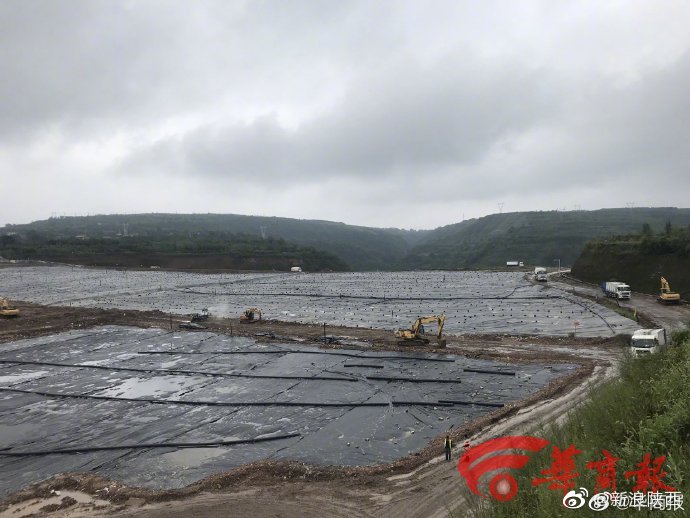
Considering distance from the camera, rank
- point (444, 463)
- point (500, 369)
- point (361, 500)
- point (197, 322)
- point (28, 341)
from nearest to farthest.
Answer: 1. point (361, 500)
2. point (444, 463)
3. point (500, 369)
4. point (28, 341)
5. point (197, 322)

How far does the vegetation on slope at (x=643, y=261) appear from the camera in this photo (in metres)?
42.6

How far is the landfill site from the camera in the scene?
11.8 m

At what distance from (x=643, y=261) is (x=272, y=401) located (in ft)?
147

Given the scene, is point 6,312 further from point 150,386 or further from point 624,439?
point 624,439

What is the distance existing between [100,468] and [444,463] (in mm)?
9821

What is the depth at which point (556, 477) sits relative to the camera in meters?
6.56

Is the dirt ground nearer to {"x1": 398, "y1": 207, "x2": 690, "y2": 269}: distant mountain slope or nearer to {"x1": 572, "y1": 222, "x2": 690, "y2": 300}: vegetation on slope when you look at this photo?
{"x1": 572, "y1": 222, "x2": 690, "y2": 300}: vegetation on slope

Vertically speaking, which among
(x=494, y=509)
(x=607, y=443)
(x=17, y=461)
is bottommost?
(x=17, y=461)

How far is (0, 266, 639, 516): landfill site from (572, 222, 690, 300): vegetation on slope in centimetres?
1013

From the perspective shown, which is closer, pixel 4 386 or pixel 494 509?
pixel 494 509

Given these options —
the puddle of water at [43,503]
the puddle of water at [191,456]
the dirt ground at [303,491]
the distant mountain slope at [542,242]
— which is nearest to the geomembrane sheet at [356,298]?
the dirt ground at [303,491]

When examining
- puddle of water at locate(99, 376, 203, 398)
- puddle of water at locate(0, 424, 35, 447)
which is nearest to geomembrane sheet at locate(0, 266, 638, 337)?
puddle of water at locate(99, 376, 203, 398)

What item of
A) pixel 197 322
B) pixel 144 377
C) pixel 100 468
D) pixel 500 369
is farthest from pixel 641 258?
pixel 100 468

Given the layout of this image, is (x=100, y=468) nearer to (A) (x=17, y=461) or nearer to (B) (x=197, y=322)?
(A) (x=17, y=461)
